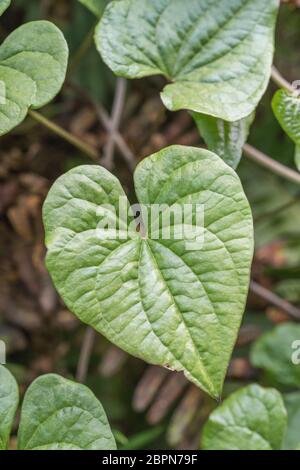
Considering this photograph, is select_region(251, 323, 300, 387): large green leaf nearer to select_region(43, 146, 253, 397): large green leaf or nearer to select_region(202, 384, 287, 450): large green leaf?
select_region(202, 384, 287, 450): large green leaf

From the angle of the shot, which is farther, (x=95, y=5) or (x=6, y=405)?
(x=95, y=5)

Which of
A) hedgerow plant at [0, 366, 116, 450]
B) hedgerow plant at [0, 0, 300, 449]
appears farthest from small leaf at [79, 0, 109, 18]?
hedgerow plant at [0, 366, 116, 450]

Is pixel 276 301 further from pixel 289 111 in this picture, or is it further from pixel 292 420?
pixel 289 111

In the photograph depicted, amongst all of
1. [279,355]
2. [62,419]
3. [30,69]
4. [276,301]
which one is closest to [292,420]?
[279,355]

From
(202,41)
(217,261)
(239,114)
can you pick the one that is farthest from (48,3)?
(217,261)

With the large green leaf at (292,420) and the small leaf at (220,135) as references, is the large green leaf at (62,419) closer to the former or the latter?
the small leaf at (220,135)

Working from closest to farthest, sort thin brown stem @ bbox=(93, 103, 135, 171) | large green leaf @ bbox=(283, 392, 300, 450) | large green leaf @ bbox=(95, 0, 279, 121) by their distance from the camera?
large green leaf @ bbox=(95, 0, 279, 121)
large green leaf @ bbox=(283, 392, 300, 450)
thin brown stem @ bbox=(93, 103, 135, 171)

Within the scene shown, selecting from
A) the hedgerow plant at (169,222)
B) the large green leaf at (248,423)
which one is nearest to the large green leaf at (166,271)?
the hedgerow plant at (169,222)
